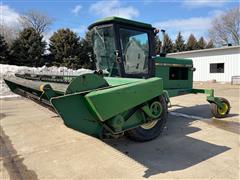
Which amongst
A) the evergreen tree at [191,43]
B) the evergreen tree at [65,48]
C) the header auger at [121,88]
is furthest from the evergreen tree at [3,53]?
the evergreen tree at [191,43]

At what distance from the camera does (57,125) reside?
5.00 meters

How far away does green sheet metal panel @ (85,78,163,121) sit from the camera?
8.04 ft

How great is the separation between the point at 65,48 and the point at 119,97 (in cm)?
2122

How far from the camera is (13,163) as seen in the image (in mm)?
3072

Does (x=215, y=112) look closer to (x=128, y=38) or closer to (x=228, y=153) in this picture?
(x=228, y=153)

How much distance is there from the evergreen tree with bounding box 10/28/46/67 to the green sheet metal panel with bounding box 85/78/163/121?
21.1 metres

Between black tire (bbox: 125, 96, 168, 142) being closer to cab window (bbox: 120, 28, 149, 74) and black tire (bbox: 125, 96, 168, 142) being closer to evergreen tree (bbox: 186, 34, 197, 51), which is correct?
cab window (bbox: 120, 28, 149, 74)

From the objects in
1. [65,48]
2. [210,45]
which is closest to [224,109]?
[65,48]

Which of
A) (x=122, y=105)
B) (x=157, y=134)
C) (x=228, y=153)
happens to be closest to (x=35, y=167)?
(x=122, y=105)

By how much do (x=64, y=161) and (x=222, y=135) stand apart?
112 inches

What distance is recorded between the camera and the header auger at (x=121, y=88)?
2658mm

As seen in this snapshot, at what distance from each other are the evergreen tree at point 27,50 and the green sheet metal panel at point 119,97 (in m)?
21.1

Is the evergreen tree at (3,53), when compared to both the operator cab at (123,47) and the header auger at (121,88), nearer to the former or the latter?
the header auger at (121,88)

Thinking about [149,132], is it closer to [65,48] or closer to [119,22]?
[119,22]
